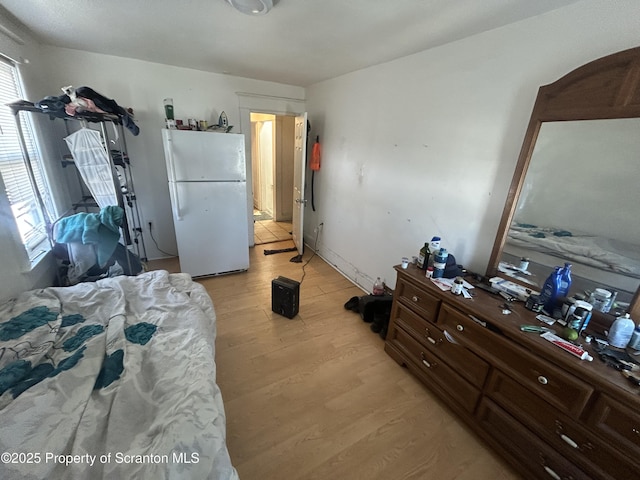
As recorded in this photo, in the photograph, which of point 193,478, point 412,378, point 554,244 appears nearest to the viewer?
point 193,478

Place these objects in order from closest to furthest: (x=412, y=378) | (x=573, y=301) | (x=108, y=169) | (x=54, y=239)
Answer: (x=573, y=301)
(x=412, y=378)
(x=54, y=239)
(x=108, y=169)

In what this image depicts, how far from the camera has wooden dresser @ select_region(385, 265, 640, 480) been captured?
39.6 inches

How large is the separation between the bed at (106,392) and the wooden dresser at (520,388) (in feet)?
4.33

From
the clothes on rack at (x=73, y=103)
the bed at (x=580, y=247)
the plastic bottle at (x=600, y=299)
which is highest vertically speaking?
the clothes on rack at (x=73, y=103)

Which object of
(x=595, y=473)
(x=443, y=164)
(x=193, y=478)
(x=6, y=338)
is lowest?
(x=595, y=473)

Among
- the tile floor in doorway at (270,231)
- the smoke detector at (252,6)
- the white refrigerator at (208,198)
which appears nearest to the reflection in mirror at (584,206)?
the smoke detector at (252,6)

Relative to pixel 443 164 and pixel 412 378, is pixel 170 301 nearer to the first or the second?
pixel 412 378

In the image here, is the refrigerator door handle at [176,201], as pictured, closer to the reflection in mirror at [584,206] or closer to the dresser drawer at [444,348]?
the dresser drawer at [444,348]

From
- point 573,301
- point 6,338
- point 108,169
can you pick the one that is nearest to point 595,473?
point 573,301

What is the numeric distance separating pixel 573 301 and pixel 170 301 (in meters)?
2.19

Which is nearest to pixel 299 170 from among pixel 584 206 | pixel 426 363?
pixel 426 363

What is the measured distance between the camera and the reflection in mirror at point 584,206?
46.6 inches

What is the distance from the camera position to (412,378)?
1.87 m

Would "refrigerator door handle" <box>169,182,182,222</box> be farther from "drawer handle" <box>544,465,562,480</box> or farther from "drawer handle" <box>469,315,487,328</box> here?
"drawer handle" <box>544,465,562,480</box>
